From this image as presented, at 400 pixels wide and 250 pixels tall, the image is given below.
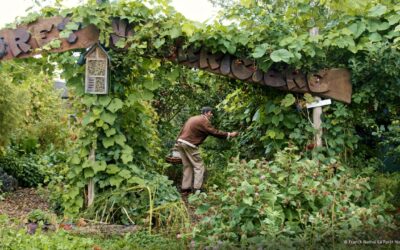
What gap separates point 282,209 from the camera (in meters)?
4.82

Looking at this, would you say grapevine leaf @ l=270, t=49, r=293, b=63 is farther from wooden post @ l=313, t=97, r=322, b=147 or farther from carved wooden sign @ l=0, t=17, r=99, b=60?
carved wooden sign @ l=0, t=17, r=99, b=60

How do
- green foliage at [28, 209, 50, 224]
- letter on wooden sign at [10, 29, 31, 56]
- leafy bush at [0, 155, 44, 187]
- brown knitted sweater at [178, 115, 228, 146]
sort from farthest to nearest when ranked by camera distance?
1. leafy bush at [0, 155, 44, 187]
2. brown knitted sweater at [178, 115, 228, 146]
3. letter on wooden sign at [10, 29, 31, 56]
4. green foliage at [28, 209, 50, 224]

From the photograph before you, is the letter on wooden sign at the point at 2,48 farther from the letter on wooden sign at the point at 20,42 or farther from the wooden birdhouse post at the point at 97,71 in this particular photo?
the wooden birdhouse post at the point at 97,71

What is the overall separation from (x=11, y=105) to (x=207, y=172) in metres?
3.51

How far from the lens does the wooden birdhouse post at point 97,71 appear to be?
6641mm

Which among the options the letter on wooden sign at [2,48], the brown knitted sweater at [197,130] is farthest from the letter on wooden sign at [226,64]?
the letter on wooden sign at [2,48]

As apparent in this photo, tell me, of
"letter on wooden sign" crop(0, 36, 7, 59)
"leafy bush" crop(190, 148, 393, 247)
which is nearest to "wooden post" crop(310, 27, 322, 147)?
"leafy bush" crop(190, 148, 393, 247)

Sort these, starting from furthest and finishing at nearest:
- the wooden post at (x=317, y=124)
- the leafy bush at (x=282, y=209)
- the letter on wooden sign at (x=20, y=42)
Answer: the wooden post at (x=317, y=124) < the letter on wooden sign at (x=20, y=42) < the leafy bush at (x=282, y=209)

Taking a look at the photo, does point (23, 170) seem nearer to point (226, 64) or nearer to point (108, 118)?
point (108, 118)

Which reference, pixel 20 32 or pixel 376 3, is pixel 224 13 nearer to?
pixel 376 3

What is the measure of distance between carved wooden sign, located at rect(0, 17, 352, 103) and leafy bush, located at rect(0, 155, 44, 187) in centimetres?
362

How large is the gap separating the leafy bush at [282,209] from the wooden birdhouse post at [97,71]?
223 centimetres

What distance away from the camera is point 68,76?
6.86 meters

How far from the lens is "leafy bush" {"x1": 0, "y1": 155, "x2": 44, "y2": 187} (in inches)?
383
